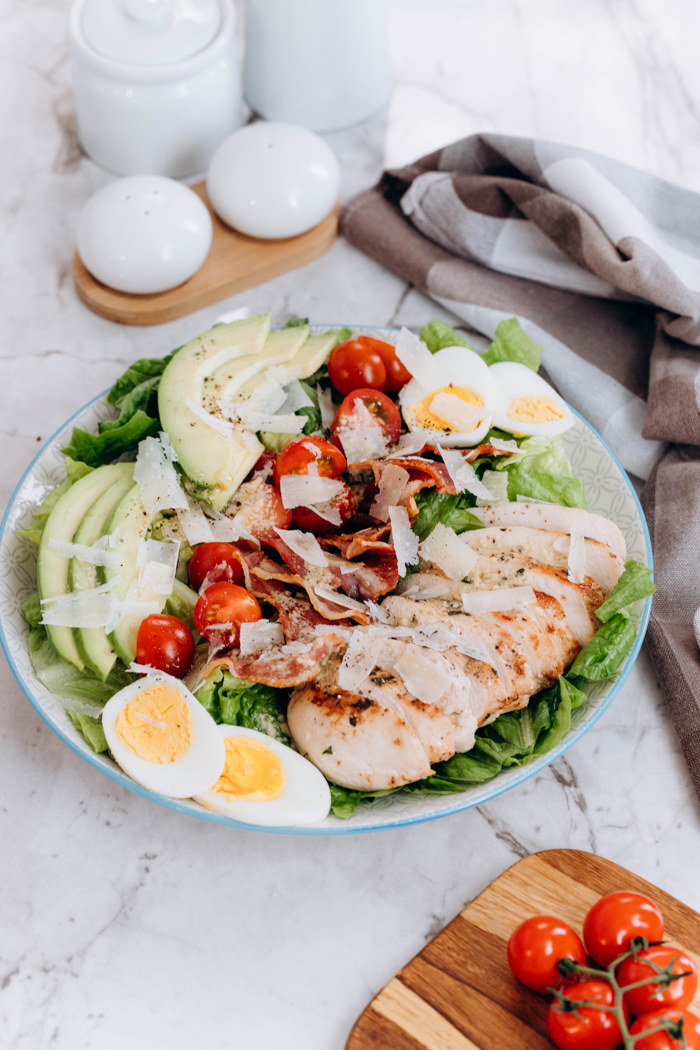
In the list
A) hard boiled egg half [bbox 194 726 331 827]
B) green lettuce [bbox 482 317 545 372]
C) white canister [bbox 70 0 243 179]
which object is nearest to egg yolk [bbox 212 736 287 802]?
hard boiled egg half [bbox 194 726 331 827]

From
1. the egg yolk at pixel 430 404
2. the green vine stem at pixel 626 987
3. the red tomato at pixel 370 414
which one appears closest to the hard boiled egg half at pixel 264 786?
the green vine stem at pixel 626 987

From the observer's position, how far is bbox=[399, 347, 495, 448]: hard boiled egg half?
2.68m

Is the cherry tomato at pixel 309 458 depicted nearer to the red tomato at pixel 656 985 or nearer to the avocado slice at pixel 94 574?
the avocado slice at pixel 94 574

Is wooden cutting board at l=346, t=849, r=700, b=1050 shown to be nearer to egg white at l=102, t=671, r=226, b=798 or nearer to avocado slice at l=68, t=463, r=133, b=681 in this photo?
egg white at l=102, t=671, r=226, b=798

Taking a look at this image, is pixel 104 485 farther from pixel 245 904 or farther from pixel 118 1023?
pixel 118 1023

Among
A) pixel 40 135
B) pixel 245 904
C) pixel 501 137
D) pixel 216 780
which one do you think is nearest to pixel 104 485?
pixel 216 780

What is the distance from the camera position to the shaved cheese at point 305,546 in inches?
94.2

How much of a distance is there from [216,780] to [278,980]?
0.50m

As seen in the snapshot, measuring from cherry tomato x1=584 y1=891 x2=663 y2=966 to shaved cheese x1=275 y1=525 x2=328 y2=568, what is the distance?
1088 millimetres

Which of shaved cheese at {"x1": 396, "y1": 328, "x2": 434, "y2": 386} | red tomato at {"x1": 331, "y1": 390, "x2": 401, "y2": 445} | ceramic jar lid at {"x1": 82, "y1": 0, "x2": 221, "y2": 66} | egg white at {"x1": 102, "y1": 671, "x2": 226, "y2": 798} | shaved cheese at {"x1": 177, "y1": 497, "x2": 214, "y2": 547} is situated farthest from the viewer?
ceramic jar lid at {"x1": 82, "y1": 0, "x2": 221, "y2": 66}

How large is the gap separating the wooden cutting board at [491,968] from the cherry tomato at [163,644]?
90 cm

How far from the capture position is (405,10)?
4.82m

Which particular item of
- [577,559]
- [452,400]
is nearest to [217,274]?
[452,400]

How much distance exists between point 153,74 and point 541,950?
10.5 ft
